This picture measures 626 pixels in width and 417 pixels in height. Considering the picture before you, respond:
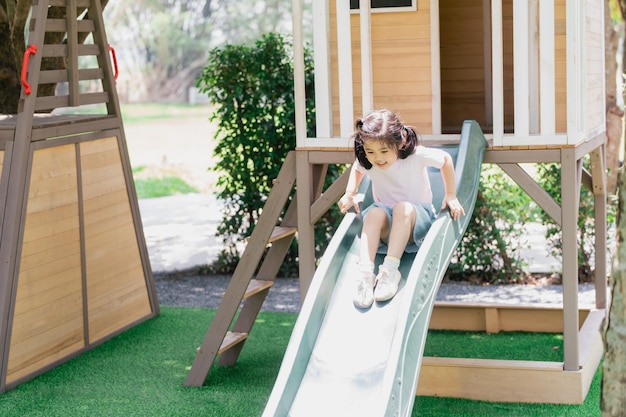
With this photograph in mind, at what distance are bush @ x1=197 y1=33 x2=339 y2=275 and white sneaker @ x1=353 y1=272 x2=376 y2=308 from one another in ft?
16.1

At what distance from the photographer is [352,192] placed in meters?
5.79

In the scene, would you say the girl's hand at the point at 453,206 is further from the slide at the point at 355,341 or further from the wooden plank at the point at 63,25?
the wooden plank at the point at 63,25

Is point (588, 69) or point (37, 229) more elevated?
point (588, 69)

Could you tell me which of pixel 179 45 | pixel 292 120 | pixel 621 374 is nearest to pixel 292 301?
pixel 292 120

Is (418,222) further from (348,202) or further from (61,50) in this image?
(61,50)

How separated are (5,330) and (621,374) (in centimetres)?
477

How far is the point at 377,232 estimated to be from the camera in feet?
18.0

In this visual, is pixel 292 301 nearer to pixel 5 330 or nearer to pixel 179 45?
pixel 5 330

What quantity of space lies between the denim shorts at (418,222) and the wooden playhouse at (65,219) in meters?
2.87

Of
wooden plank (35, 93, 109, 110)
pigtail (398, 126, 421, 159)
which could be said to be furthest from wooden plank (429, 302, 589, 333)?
wooden plank (35, 93, 109, 110)

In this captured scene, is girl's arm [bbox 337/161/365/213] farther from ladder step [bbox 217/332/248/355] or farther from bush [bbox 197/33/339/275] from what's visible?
bush [bbox 197/33/339/275]

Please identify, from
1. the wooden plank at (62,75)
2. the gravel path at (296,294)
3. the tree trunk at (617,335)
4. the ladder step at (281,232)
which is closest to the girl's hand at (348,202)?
the ladder step at (281,232)

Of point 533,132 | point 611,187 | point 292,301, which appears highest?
point 533,132

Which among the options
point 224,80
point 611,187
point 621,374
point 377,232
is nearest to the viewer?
point 621,374
